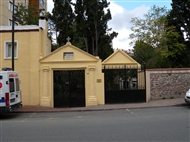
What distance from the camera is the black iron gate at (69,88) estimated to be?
662 inches

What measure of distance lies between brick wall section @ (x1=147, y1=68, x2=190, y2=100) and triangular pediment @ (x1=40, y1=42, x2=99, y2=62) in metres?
4.59

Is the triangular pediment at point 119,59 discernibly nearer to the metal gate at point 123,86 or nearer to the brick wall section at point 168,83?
the brick wall section at point 168,83

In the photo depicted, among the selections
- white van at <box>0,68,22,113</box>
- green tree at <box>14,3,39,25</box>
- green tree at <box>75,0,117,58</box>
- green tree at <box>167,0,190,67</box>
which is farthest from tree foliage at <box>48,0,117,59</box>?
white van at <box>0,68,22,113</box>

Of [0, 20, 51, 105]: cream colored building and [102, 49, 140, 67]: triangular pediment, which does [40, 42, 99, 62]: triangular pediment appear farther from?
[102, 49, 140, 67]: triangular pediment

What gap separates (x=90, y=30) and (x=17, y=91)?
18383 mm

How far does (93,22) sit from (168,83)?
1476 centimetres

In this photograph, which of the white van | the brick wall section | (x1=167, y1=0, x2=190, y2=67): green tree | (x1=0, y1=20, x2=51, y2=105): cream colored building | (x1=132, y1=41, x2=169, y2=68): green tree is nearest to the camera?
the white van

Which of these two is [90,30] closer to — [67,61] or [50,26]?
[50,26]

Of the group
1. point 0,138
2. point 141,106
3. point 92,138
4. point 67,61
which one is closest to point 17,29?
point 67,61

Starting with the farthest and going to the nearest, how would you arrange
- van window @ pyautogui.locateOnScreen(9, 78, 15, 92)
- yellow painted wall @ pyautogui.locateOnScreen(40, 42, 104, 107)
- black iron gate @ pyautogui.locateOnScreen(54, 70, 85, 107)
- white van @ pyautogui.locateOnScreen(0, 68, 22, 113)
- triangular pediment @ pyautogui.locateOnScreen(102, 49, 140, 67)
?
triangular pediment @ pyautogui.locateOnScreen(102, 49, 140, 67), black iron gate @ pyautogui.locateOnScreen(54, 70, 85, 107), yellow painted wall @ pyautogui.locateOnScreen(40, 42, 104, 107), van window @ pyautogui.locateOnScreen(9, 78, 15, 92), white van @ pyautogui.locateOnScreen(0, 68, 22, 113)

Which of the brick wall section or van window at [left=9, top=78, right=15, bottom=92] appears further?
the brick wall section

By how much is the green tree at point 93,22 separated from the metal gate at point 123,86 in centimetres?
1315

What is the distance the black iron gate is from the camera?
55.2ft

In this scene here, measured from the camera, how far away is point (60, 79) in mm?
17203
